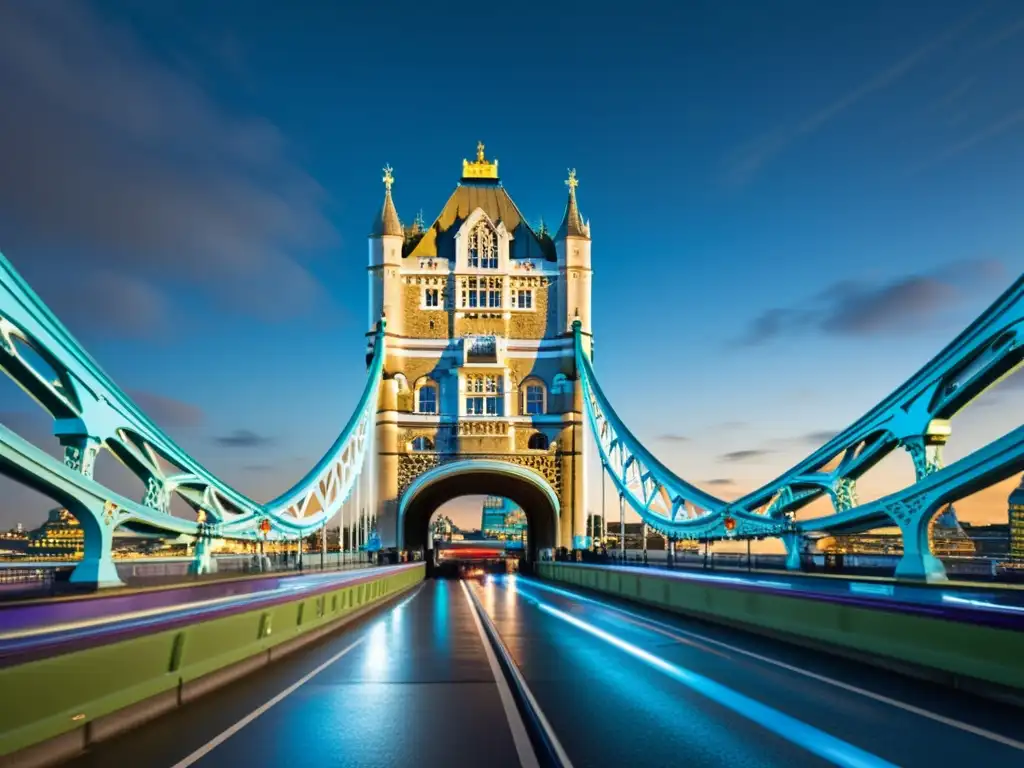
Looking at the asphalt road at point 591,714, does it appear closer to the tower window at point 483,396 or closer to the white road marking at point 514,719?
the white road marking at point 514,719

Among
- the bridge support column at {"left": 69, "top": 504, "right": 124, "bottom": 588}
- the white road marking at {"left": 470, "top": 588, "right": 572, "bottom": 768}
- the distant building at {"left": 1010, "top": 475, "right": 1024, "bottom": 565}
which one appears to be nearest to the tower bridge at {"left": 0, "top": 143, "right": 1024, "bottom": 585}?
the bridge support column at {"left": 69, "top": 504, "right": 124, "bottom": 588}

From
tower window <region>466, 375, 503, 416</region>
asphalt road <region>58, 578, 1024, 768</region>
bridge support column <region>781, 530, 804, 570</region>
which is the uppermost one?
tower window <region>466, 375, 503, 416</region>

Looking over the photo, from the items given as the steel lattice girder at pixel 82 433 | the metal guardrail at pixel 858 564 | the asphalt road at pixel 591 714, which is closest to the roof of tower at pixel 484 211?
the metal guardrail at pixel 858 564

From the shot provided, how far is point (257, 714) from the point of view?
32.2 feet

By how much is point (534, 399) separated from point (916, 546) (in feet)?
133

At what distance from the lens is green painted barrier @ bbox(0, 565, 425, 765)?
24.2ft

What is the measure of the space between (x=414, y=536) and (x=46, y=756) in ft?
223

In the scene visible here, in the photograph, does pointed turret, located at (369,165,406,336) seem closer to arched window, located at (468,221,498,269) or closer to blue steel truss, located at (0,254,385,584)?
arched window, located at (468,221,498,269)

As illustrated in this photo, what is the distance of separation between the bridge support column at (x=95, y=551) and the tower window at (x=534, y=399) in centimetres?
4401

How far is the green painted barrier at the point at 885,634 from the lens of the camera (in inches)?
420

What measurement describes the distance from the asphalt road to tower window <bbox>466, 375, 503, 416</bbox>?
4943 centimetres

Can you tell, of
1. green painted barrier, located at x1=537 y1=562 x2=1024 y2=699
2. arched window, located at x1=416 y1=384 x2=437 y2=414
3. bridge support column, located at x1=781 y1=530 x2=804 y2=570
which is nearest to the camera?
green painted barrier, located at x1=537 y1=562 x2=1024 y2=699

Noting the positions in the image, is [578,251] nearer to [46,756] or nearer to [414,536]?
[414,536]

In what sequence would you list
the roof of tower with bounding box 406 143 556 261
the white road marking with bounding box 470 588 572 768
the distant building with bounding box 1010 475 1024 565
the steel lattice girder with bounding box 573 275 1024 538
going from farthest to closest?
the distant building with bounding box 1010 475 1024 565 < the roof of tower with bounding box 406 143 556 261 < the steel lattice girder with bounding box 573 275 1024 538 < the white road marking with bounding box 470 588 572 768
